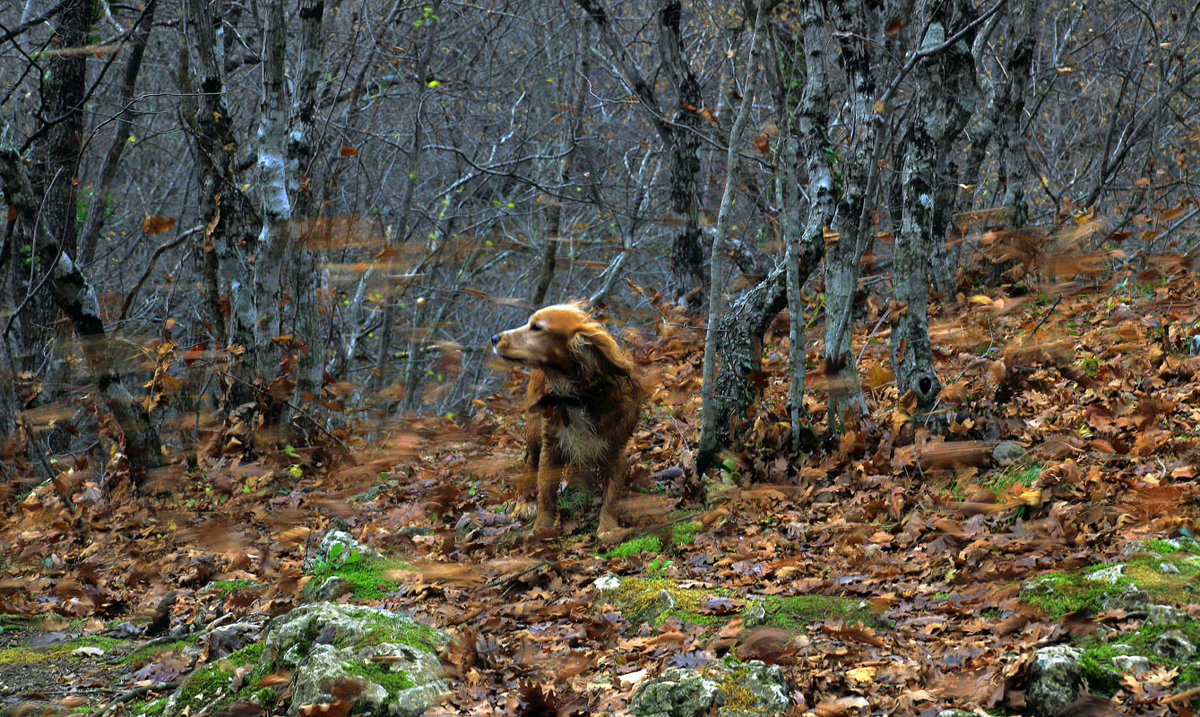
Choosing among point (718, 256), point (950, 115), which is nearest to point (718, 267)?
point (718, 256)

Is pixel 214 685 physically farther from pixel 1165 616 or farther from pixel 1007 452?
pixel 1007 452

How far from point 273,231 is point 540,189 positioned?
432 cm

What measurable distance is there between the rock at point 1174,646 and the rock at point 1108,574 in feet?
1.55

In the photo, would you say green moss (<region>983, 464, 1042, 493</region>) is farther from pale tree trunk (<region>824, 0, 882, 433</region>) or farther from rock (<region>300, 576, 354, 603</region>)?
rock (<region>300, 576, 354, 603</region>)

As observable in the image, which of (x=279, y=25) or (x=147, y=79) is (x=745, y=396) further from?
(x=147, y=79)

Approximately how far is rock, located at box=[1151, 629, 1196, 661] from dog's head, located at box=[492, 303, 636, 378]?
391cm

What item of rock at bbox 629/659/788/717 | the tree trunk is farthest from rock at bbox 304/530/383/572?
the tree trunk

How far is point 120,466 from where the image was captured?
827cm

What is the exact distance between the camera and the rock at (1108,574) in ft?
12.2

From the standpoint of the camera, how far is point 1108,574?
12.4ft

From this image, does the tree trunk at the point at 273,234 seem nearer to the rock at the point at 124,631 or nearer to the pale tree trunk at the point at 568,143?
the rock at the point at 124,631

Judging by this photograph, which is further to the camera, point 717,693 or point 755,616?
point 755,616

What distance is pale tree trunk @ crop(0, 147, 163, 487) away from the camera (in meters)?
7.44

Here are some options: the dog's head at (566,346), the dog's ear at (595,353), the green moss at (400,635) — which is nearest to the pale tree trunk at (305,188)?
the dog's head at (566,346)
